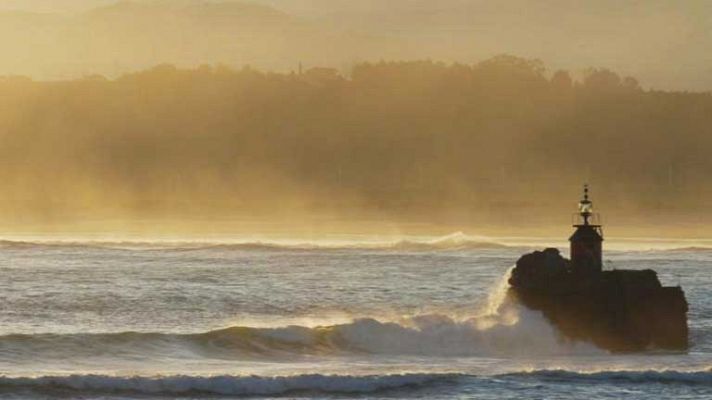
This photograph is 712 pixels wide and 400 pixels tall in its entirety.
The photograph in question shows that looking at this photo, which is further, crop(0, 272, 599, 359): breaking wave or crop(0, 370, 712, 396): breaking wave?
crop(0, 272, 599, 359): breaking wave

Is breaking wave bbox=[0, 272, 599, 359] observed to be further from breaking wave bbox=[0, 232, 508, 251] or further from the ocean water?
breaking wave bbox=[0, 232, 508, 251]

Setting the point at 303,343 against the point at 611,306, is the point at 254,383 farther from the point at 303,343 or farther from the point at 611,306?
the point at 611,306

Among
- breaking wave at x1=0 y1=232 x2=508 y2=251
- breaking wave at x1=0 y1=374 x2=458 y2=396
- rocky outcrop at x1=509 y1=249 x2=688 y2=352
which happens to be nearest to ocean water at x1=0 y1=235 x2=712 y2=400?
breaking wave at x1=0 y1=374 x2=458 y2=396

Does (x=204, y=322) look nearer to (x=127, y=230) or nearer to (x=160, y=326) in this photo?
(x=160, y=326)

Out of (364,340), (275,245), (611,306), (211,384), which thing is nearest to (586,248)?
(611,306)

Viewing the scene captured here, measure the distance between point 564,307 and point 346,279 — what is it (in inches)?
1347

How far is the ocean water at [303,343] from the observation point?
49.3 meters

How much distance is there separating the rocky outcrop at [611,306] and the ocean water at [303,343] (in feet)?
1.65

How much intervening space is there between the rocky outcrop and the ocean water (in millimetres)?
504

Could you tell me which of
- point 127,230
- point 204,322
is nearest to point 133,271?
point 204,322

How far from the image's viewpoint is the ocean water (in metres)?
49.3

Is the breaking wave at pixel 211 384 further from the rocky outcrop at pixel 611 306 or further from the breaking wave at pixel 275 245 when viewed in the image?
the breaking wave at pixel 275 245

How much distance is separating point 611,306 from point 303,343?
30.7 ft

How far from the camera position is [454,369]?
176ft
